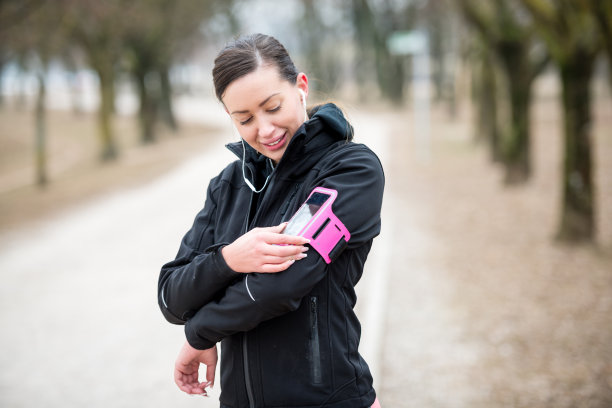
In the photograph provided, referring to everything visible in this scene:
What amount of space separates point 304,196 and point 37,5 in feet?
47.1

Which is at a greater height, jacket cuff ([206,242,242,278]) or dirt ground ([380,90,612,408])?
jacket cuff ([206,242,242,278])

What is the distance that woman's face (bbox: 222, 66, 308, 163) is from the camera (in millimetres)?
1920

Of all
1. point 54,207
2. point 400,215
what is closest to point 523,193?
point 400,215

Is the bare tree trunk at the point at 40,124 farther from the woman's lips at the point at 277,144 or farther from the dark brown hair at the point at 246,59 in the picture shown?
the woman's lips at the point at 277,144

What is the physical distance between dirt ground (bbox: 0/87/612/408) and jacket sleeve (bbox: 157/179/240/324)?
299 centimetres

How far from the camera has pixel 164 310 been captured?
6.63 feet

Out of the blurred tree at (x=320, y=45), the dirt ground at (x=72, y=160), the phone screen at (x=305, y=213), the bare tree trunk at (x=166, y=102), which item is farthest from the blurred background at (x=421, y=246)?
the blurred tree at (x=320, y=45)

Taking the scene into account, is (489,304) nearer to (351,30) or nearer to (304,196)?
(304,196)

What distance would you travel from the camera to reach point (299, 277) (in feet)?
5.74

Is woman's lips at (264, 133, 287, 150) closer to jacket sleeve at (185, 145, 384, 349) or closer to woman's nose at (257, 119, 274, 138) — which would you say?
woman's nose at (257, 119, 274, 138)

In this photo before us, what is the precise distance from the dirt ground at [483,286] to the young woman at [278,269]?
292 cm

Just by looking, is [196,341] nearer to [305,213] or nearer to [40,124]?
[305,213]

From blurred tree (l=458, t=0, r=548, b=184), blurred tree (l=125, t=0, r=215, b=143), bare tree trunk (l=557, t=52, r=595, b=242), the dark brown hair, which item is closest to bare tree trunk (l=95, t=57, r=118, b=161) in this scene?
blurred tree (l=125, t=0, r=215, b=143)

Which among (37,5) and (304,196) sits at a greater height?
(37,5)
